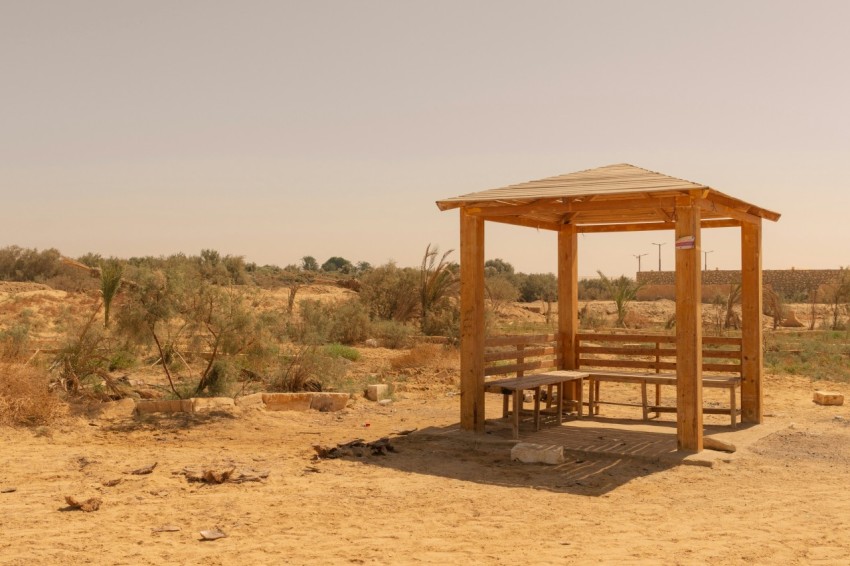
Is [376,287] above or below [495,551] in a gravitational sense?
above

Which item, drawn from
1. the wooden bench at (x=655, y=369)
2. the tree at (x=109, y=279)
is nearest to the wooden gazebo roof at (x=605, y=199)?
the wooden bench at (x=655, y=369)

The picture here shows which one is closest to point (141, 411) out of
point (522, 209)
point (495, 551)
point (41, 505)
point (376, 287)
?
point (41, 505)

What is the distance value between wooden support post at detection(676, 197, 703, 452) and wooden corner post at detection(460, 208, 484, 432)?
7.65ft

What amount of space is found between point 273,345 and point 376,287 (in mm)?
13791

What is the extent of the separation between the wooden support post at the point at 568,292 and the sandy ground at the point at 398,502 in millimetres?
3176

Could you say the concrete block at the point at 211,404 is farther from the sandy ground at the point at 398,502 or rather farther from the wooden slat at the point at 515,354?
the wooden slat at the point at 515,354

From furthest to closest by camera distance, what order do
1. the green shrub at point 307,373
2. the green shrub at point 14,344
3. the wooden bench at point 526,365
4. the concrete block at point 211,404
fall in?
the green shrub at point 307,373 < the green shrub at point 14,344 < the concrete block at point 211,404 < the wooden bench at point 526,365

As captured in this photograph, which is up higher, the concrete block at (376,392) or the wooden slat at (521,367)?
the wooden slat at (521,367)

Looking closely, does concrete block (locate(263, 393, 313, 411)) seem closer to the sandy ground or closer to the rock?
the sandy ground

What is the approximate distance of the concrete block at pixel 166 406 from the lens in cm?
1066

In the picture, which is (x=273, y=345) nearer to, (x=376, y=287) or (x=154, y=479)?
(x=154, y=479)

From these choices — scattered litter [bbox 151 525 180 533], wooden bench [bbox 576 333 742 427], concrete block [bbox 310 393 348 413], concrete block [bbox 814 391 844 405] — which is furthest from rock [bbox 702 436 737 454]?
scattered litter [bbox 151 525 180 533]

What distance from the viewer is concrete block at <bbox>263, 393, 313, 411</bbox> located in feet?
38.1

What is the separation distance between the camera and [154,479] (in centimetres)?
747
